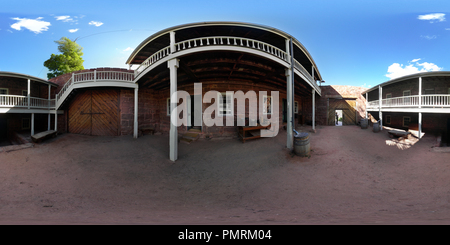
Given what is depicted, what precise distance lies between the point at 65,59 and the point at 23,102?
14.0 meters

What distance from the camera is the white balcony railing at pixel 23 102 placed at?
9.63 metres

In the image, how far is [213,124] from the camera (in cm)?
962

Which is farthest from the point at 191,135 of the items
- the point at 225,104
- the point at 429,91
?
the point at 429,91

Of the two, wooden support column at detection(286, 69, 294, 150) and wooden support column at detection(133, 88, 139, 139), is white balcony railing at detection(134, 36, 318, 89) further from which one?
wooden support column at detection(133, 88, 139, 139)

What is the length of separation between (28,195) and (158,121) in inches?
346

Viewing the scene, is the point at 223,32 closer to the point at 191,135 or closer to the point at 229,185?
the point at 191,135

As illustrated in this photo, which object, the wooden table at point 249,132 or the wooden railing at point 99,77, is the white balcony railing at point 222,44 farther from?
the wooden table at point 249,132

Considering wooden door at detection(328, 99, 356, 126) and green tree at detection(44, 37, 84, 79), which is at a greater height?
green tree at detection(44, 37, 84, 79)

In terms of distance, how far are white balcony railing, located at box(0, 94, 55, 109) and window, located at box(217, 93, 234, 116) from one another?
41.8 ft

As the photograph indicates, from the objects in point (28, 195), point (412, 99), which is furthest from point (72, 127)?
point (412, 99)

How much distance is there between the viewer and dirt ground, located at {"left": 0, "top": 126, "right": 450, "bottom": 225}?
115 inches

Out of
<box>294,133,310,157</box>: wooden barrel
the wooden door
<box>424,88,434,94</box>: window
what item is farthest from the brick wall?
<box>294,133,310,157</box>: wooden barrel

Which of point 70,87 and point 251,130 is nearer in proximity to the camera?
point 251,130

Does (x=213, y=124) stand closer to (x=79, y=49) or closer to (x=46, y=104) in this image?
(x=46, y=104)
